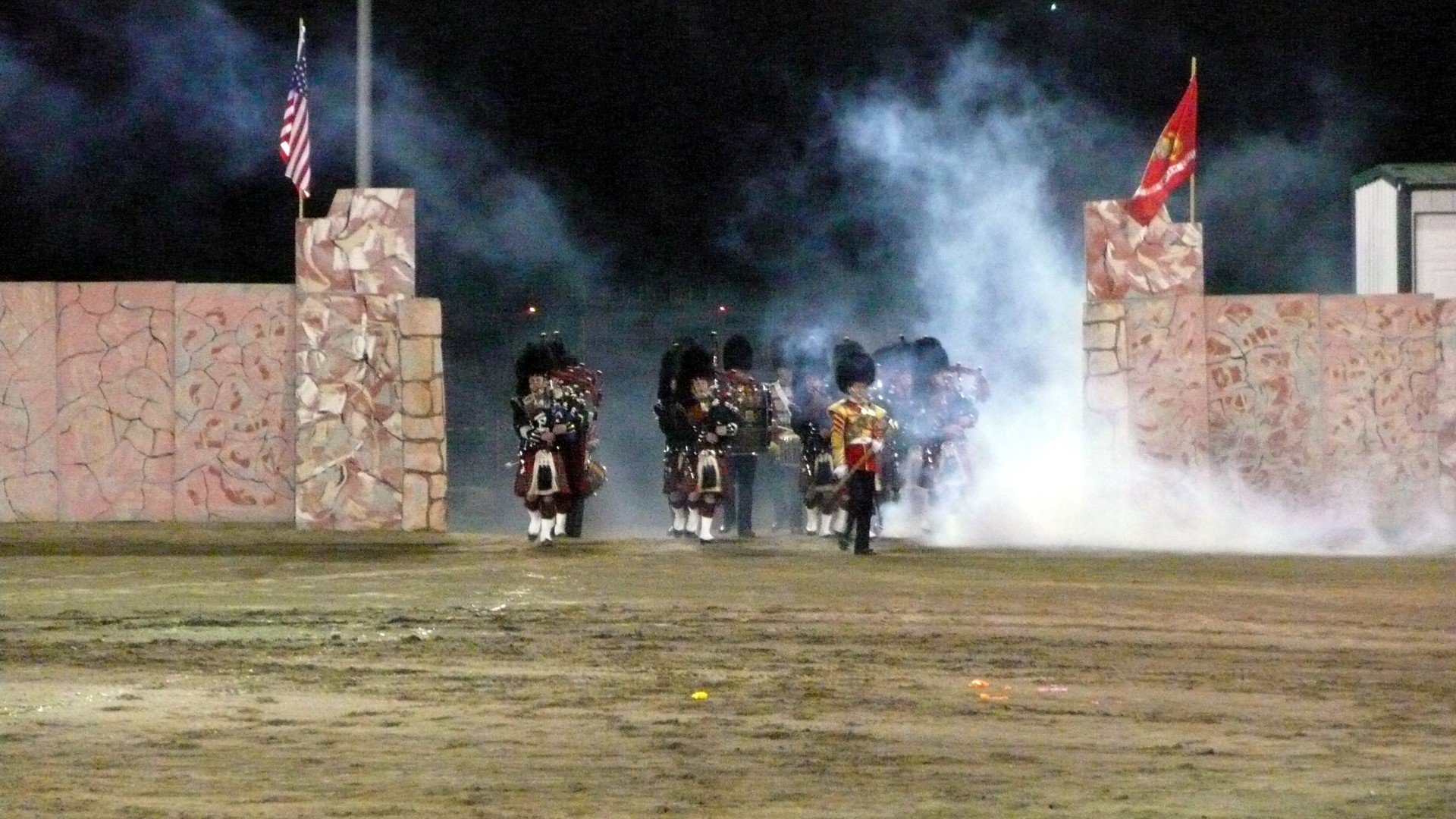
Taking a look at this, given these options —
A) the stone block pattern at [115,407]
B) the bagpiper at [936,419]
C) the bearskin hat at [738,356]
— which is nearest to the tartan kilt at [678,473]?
the bearskin hat at [738,356]

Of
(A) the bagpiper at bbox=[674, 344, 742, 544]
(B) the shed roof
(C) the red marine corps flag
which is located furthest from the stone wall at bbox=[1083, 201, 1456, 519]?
(B) the shed roof

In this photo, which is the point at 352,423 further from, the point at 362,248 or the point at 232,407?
the point at 362,248

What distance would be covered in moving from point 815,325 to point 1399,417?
257 inches

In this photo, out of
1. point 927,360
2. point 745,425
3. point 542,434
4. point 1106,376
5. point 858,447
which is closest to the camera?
point 858,447

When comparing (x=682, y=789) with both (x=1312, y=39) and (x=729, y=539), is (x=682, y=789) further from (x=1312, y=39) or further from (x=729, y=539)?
(x=1312, y=39)

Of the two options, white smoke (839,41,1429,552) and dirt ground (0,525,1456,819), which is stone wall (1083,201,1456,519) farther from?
dirt ground (0,525,1456,819)

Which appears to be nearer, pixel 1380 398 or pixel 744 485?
pixel 744 485

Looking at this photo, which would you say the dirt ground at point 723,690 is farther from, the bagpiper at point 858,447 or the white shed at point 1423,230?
the white shed at point 1423,230

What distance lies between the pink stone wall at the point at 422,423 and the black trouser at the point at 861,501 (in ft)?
15.1

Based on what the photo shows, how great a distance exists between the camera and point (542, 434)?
66.0 ft

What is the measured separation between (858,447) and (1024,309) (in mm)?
8609

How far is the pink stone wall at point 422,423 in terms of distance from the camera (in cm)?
2150

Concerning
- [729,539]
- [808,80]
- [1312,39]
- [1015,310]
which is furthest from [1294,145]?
[729,539]

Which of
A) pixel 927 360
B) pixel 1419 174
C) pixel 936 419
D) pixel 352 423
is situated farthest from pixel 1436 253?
pixel 352 423
